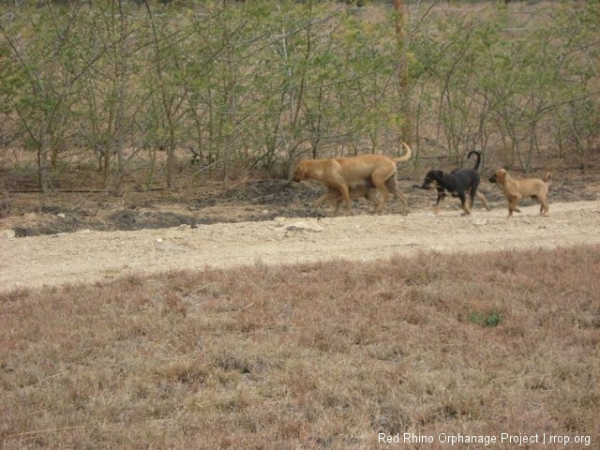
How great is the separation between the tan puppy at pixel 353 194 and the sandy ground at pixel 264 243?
1.51 metres

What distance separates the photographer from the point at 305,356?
730 cm

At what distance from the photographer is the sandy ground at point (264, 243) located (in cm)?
1063

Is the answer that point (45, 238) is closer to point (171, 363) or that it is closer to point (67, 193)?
point (67, 193)

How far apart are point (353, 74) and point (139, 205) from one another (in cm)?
475

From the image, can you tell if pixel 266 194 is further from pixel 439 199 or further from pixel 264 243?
pixel 264 243

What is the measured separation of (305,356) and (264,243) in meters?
4.82

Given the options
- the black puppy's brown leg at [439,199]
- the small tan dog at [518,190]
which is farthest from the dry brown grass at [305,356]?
the black puppy's brown leg at [439,199]

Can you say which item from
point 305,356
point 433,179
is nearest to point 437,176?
point 433,179

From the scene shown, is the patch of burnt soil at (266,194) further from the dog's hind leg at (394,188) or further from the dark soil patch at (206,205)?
the dog's hind leg at (394,188)

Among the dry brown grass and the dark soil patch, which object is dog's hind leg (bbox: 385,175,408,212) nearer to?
the dark soil patch

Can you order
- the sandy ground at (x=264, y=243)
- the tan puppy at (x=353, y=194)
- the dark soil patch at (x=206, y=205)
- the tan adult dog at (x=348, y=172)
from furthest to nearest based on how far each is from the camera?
the tan puppy at (x=353, y=194)
the tan adult dog at (x=348, y=172)
the dark soil patch at (x=206, y=205)
the sandy ground at (x=264, y=243)

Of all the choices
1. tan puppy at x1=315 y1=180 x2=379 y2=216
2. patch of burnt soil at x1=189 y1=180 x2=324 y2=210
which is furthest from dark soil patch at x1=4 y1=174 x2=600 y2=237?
tan puppy at x1=315 y1=180 x2=379 y2=216

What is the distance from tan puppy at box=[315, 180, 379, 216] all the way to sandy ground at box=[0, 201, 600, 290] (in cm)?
151

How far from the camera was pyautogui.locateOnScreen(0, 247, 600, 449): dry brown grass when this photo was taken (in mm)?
5965
